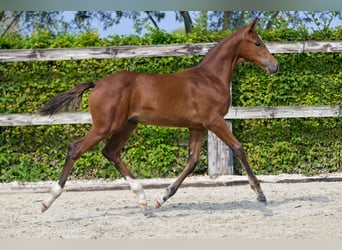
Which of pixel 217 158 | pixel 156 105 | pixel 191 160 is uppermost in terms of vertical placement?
pixel 156 105

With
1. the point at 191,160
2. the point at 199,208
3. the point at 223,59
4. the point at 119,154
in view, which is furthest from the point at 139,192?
the point at 223,59

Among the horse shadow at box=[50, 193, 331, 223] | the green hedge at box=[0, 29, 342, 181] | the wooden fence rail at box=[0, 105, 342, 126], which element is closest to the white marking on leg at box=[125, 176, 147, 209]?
the horse shadow at box=[50, 193, 331, 223]

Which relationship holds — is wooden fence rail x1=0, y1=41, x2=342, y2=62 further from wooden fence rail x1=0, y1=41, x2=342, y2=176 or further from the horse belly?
the horse belly

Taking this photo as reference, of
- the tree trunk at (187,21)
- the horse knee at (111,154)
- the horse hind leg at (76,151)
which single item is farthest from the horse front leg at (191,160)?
the tree trunk at (187,21)

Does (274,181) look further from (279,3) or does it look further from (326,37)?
(279,3)

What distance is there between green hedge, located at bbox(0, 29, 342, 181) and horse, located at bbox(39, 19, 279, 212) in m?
2.13

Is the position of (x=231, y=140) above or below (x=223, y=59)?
below

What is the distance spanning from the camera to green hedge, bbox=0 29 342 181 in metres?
7.63

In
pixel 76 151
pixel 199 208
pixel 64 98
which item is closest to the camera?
pixel 76 151

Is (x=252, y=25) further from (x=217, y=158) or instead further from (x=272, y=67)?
(x=217, y=158)

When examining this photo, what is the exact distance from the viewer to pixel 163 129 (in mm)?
7680

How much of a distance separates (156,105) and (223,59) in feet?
2.75

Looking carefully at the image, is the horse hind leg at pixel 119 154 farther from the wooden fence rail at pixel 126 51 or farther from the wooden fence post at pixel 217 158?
the wooden fence post at pixel 217 158

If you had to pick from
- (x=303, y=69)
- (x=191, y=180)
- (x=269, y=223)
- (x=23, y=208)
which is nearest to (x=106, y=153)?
(x=23, y=208)
